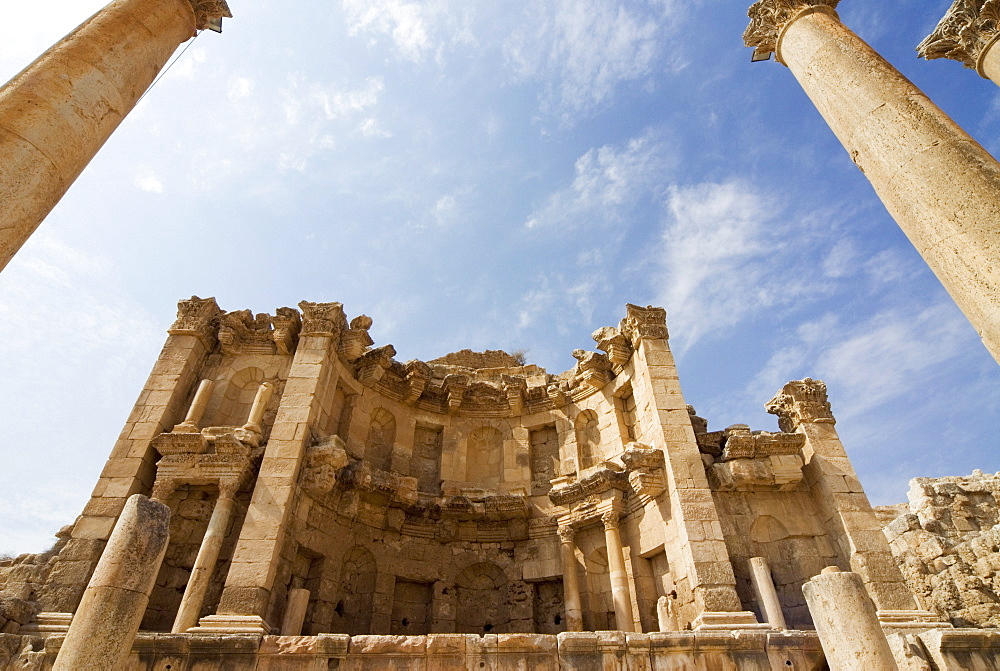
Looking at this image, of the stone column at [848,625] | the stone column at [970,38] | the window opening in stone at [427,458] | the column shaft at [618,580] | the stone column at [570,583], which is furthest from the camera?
the window opening in stone at [427,458]

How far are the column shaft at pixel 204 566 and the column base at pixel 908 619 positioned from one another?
475 inches

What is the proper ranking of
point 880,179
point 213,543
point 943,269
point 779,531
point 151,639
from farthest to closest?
point 779,531 → point 213,543 → point 151,639 → point 880,179 → point 943,269

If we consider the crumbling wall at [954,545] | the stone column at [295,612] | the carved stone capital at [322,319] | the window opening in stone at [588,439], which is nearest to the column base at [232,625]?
the stone column at [295,612]

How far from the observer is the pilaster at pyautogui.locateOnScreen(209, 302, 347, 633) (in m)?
9.91

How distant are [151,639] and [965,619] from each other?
17.2 meters

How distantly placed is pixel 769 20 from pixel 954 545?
1407cm

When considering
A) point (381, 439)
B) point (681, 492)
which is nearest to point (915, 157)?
point (681, 492)

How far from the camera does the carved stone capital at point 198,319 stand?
541 inches

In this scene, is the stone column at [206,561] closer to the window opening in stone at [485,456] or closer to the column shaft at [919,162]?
the window opening in stone at [485,456]

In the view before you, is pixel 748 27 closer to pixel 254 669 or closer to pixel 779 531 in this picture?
pixel 779 531

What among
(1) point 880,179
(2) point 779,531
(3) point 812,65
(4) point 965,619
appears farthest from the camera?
(4) point 965,619

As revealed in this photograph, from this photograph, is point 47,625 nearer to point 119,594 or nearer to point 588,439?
point 119,594

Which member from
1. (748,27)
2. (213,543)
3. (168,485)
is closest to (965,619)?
(748,27)

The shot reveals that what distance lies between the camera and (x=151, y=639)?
28.0ft
